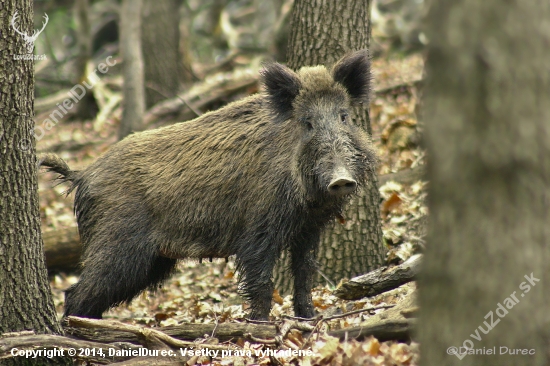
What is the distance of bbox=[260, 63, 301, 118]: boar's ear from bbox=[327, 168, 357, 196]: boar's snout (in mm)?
1016

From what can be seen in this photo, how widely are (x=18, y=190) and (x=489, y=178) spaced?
3695 millimetres

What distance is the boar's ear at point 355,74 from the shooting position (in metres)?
5.73

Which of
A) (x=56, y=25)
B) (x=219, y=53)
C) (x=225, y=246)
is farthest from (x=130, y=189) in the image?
(x=56, y=25)

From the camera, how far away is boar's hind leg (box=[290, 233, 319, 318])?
18.9 feet

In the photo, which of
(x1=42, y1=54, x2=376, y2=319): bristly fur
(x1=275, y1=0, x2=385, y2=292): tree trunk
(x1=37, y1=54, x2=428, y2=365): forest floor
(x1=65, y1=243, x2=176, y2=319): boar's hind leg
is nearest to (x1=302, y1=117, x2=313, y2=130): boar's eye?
(x1=42, y1=54, x2=376, y2=319): bristly fur

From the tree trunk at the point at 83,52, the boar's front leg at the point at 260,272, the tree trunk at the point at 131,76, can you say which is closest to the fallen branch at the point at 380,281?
the boar's front leg at the point at 260,272

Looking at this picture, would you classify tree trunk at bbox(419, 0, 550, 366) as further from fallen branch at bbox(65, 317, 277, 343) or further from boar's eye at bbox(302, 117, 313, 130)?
boar's eye at bbox(302, 117, 313, 130)

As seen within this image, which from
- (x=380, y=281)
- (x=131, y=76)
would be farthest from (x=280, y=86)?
(x=131, y=76)

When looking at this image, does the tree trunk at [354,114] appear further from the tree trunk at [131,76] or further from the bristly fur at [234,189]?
the tree trunk at [131,76]

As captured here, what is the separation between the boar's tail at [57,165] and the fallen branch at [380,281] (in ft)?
10.9

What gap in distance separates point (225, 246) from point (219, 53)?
47.9 feet

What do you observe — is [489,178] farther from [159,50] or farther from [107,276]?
[159,50]

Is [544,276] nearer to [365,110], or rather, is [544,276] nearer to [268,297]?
[268,297]

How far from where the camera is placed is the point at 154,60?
1441 centimetres
